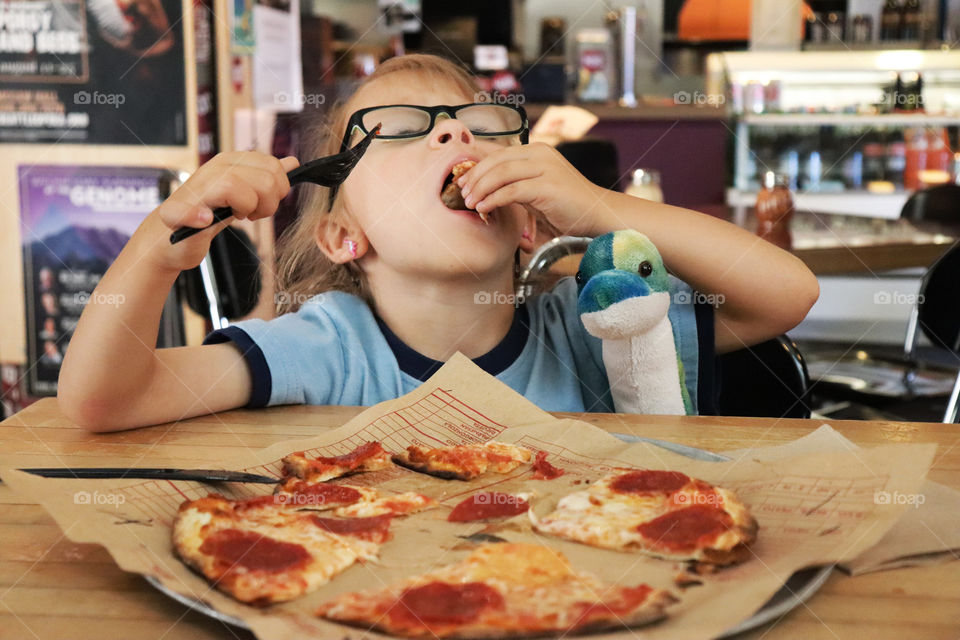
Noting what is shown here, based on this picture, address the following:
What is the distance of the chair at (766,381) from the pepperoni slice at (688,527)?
2.13 feet

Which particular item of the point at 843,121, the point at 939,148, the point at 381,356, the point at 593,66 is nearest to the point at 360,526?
the point at 381,356

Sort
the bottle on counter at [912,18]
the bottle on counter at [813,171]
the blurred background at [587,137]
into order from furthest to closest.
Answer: the bottle on counter at [912,18]
the bottle on counter at [813,171]
the blurred background at [587,137]

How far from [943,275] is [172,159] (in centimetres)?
224

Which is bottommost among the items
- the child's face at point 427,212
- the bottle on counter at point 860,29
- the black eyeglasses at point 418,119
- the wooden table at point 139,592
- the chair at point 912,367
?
the chair at point 912,367

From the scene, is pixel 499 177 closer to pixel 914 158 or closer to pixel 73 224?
→ pixel 73 224

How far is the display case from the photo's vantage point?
15.1ft

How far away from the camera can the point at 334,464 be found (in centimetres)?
85

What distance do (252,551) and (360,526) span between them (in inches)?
3.6

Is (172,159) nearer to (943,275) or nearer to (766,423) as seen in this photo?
(943,275)

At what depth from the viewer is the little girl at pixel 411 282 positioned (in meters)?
1.00

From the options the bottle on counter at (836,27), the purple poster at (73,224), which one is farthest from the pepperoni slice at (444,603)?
the bottle on counter at (836,27)

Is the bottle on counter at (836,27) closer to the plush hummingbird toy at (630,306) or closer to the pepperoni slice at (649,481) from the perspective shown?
the plush hummingbird toy at (630,306)

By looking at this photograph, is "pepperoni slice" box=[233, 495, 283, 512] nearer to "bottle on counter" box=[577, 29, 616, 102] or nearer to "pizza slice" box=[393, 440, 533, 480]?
"pizza slice" box=[393, 440, 533, 480]

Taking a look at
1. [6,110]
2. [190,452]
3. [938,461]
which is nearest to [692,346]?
[938,461]
